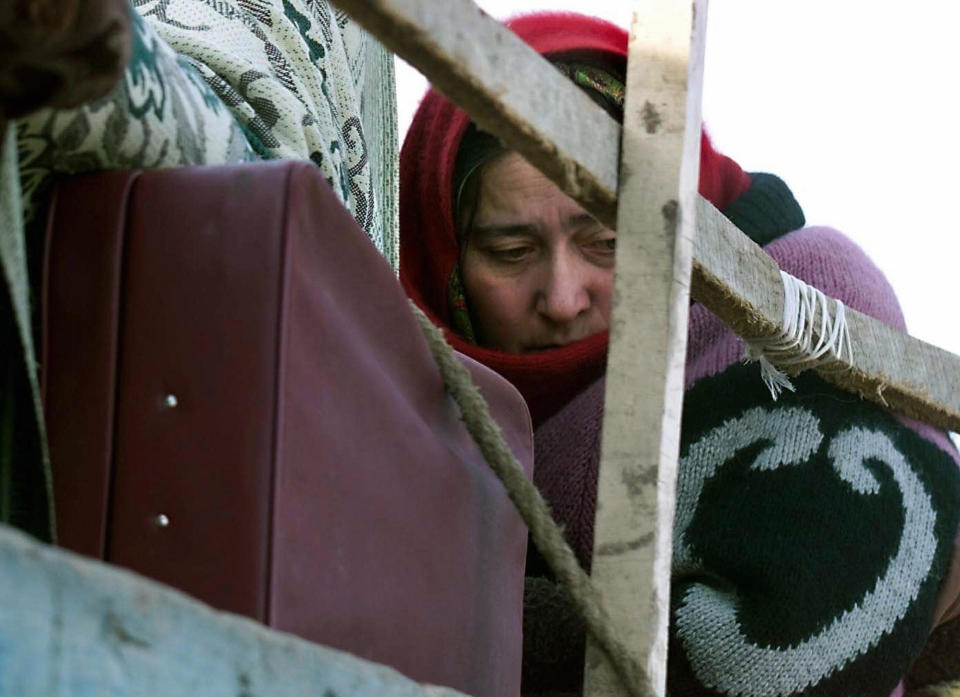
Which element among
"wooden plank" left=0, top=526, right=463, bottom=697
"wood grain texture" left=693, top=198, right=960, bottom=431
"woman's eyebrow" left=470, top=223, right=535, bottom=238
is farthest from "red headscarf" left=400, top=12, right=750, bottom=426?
"wooden plank" left=0, top=526, right=463, bottom=697

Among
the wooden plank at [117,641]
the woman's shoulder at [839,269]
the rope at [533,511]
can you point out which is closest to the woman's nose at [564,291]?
the woman's shoulder at [839,269]

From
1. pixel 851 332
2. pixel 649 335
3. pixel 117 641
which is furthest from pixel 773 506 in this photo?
pixel 117 641

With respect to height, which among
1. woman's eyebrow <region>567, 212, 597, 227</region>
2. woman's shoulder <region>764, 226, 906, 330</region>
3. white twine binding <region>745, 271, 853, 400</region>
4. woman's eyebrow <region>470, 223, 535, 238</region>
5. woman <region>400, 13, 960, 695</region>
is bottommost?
woman <region>400, 13, 960, 695</region>

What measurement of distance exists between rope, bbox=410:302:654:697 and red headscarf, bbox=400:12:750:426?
92 centimetres

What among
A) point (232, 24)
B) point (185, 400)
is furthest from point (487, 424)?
point (232, 24)

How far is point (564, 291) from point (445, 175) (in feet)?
0.80

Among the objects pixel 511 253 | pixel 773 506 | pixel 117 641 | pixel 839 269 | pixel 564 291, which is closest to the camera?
pixel 117 641

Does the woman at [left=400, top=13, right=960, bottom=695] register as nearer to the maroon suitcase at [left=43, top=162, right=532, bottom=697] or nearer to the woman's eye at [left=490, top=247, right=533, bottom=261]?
the woman's eye at [left=490, top=247, right=533, bottom=261]

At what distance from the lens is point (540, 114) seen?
804 mm

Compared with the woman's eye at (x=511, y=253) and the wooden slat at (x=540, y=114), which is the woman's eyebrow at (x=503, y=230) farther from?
the wooden slat at (x=540, y=114)

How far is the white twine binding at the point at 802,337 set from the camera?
1169mm

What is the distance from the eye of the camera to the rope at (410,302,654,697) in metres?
0.83

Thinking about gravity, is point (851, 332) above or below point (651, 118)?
below

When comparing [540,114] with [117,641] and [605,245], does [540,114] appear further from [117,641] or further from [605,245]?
[605,245]
